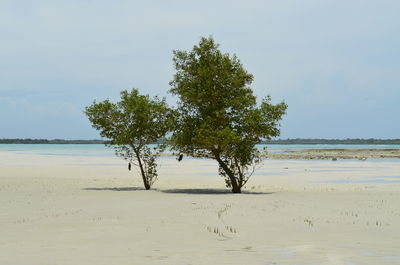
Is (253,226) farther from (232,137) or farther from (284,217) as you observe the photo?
(232,137)

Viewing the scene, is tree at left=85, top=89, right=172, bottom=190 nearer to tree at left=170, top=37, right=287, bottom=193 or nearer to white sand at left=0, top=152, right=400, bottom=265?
tree at left=170, top=37, right=287, bottom=193

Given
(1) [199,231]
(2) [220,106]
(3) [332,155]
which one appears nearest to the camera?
(1) [199,231]

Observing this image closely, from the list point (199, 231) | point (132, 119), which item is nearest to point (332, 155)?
point (132, 119)

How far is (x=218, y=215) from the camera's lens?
55.7 feet

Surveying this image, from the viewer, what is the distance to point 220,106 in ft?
92.1

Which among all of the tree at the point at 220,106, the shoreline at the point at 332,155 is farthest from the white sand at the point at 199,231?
the shoreline at the point at 332,155

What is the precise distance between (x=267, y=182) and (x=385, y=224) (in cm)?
2311

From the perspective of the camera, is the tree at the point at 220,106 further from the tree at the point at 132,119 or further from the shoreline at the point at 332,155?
the shoreline at the point at 332,155

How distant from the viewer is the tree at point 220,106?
27.4m

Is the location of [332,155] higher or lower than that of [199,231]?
higher

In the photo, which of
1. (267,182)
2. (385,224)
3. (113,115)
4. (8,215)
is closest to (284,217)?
(385,224)

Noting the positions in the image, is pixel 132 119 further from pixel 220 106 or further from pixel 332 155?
pixel 332 155

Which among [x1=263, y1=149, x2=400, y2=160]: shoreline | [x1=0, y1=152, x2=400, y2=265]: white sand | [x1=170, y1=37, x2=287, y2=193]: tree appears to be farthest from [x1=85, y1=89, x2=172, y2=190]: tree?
[x1=263, y1=149, x2=400, y2=160]: shoreline

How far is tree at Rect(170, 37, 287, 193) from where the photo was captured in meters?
27.4
